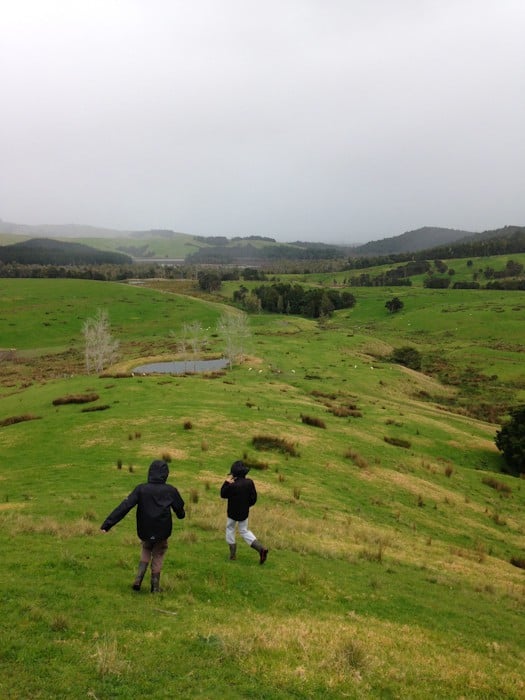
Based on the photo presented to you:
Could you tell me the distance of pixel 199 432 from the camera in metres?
34.8

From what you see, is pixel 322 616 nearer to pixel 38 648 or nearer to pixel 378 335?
pixel 38 648

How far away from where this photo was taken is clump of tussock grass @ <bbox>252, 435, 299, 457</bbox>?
33.4 metres

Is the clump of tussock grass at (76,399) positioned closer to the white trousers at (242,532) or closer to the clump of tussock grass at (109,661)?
the white trousers at (242,532)

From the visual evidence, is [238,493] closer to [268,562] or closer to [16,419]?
[268,562]

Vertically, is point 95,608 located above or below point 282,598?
above

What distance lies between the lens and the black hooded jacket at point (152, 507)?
38.1 feet

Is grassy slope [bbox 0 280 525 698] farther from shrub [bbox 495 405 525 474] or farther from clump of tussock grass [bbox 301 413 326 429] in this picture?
shrub [bbox 495 405 525 474]

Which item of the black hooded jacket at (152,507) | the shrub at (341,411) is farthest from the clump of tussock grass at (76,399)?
the black hooded jacket at (152,507)

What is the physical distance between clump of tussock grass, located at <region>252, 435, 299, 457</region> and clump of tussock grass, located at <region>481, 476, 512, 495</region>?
15264 millimetres

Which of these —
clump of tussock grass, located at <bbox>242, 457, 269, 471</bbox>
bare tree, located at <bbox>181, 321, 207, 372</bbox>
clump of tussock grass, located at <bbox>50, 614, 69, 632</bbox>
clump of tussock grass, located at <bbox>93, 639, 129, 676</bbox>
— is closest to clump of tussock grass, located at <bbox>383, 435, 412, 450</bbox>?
clump of tussock grass, located at <bbox>242, 457, 269, 471</bbox>

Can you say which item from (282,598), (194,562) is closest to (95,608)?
(194,562)

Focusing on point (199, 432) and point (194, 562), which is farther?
point (199, 432)

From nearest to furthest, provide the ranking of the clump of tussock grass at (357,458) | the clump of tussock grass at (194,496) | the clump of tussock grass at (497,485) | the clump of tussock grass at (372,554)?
the clump of tussock grass at (372,554)
the clump of tussock grass at (194,496)
the clump of tussock grass at (357,458)
the clump of tussock grass at (497,485)

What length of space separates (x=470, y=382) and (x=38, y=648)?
8671 centimetres
